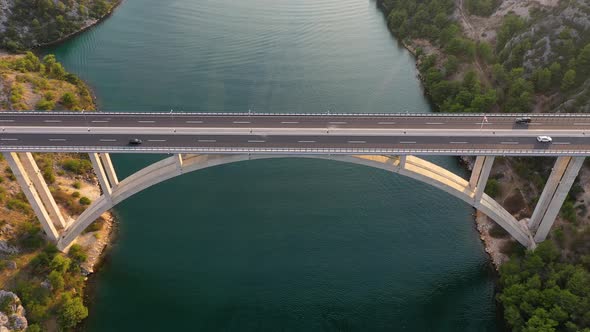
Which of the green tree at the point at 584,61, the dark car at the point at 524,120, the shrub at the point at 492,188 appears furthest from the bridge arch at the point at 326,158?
the green tree at the point at 584,61

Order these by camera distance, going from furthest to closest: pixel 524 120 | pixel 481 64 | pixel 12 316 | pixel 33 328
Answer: pixel 481 64 < pixel 524 120 < pixel 12 316 < pixel 33 328

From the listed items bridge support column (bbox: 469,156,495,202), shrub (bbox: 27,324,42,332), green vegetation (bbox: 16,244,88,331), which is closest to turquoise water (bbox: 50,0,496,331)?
green vegetation (bbox: 16,244,88,331)

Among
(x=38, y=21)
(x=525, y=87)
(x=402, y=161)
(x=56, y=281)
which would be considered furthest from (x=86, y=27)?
(x=525, y=87)

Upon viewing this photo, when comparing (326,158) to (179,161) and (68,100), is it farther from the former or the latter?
(68,100)

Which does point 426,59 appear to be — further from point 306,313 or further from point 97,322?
point 97,322

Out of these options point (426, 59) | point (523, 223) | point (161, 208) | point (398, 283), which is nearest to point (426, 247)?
point (398, 283)
